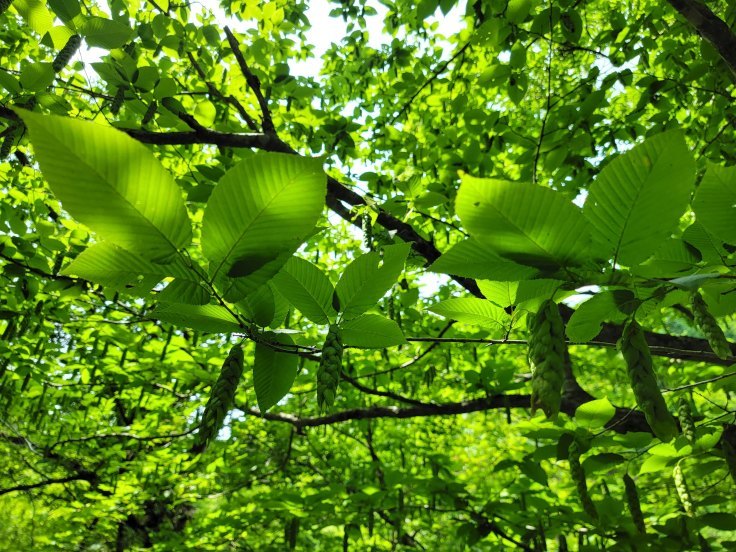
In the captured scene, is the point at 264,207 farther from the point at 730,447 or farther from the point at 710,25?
the point at 730,447

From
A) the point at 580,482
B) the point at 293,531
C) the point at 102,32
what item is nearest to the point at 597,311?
the point at 580,482

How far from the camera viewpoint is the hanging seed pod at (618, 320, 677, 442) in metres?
0.52

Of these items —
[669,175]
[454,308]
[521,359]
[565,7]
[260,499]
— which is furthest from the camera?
[521,359]

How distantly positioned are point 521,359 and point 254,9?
4.88m

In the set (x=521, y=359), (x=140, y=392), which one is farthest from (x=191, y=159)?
(x=521, y=359)

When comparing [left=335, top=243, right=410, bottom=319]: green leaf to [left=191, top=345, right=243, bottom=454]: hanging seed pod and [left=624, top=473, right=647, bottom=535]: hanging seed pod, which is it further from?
[left=624, top=473, right=647, bottom=535]: hanging seed pod

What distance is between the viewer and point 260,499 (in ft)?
13.1

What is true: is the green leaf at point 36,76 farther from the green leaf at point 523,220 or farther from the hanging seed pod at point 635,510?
the hanging seed pod at point 635,510

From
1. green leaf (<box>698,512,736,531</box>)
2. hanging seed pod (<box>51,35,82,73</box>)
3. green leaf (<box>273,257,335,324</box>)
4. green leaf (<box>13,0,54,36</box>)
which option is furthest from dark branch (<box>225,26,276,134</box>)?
green leaf (<box>698,512,736,531</box>)

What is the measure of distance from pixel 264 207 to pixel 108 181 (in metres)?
0.15

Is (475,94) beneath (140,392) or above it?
above

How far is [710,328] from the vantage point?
799mm

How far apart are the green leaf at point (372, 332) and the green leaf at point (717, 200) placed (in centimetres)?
46

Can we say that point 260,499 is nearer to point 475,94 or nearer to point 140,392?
point 140,392
